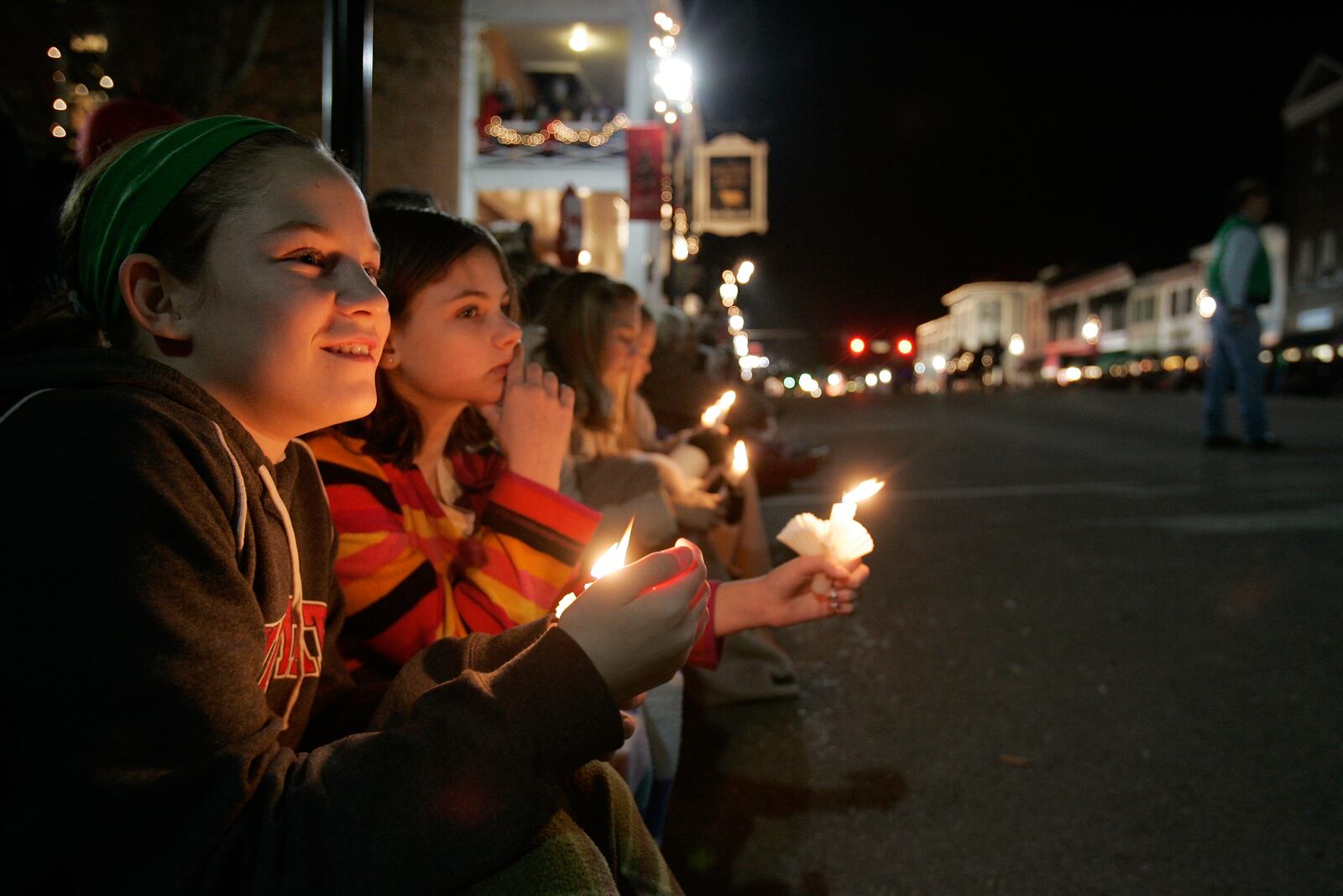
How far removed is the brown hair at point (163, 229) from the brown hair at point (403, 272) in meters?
0.69

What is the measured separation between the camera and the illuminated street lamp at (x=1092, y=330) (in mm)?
78125

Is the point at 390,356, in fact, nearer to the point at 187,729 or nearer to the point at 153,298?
the point at 153,298

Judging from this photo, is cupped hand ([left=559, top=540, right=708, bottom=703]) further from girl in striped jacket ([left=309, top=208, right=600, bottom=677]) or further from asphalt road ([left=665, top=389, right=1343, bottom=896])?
asphalt road ([left=665, top=389, right=1343, bottom=896])

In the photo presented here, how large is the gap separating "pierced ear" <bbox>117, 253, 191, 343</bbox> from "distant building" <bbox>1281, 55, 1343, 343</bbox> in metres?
54.4

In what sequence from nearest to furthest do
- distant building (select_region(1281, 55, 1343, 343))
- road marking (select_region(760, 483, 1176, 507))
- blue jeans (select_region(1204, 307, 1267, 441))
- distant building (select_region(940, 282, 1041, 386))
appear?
road marking (select_region(760, 483, 1176, 507)) < blue jeans (select_region(1204, 307, 1267, 441)) < distant building (select_region(1281, 55, 1343, 343)) < distant building (select_region(940, 282, 1041, 386))

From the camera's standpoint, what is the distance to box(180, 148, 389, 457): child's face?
1.25m

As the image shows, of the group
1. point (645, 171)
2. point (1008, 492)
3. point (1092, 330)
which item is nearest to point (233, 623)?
point (1008, 492)

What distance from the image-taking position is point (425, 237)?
Result: 2123 millimetres

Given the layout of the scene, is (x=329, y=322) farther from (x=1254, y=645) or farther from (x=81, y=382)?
(x=1254, y=645)

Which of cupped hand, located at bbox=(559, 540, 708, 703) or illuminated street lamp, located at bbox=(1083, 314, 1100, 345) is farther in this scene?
illuminated street lamp, located at bbox=(1083, 314, 1100, 345)

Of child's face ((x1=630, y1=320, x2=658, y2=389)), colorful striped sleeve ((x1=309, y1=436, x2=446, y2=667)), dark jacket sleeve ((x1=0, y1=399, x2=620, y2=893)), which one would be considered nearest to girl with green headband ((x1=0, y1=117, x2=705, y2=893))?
dark jacket sleeve ((x1=0, y1=399, x2=620, y2=893))

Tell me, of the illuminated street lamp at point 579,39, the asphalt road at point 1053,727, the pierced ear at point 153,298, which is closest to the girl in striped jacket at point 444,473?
the pierced ear at point 153,298

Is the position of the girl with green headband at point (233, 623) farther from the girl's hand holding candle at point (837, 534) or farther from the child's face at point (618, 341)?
the child's face at point (618, 341)

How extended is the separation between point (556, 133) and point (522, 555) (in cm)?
1989
